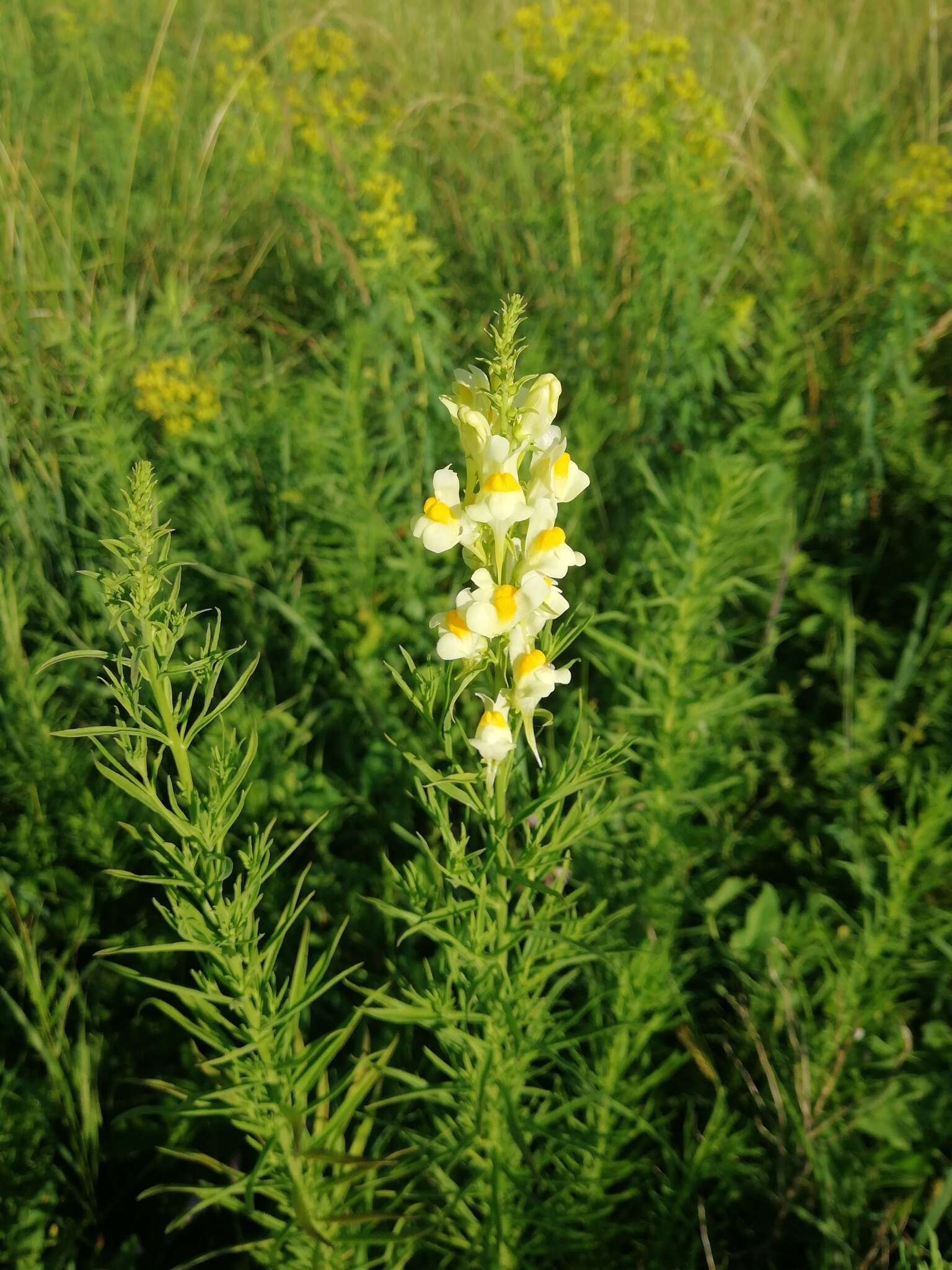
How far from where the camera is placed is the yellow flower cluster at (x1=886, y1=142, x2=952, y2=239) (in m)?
2.84

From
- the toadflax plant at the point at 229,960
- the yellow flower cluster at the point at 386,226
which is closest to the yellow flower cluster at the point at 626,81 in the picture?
the yellow flower cluster at the point at 386,226

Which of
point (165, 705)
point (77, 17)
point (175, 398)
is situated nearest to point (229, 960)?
point (165, 705)

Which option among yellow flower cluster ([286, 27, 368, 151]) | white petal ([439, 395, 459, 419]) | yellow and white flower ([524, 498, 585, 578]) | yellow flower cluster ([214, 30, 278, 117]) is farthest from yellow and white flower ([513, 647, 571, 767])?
yellow flower cluster ([214, 30, 278, 117])

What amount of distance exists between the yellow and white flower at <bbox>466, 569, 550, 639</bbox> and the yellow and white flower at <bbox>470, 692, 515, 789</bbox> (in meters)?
0.11

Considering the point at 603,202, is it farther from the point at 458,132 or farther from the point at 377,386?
the point at 377,386

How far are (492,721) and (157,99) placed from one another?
395 cm

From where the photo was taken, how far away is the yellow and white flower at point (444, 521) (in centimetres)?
128

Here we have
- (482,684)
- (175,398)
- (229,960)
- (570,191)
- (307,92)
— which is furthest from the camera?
(307,92)

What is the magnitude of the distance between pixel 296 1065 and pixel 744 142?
4.26 meters

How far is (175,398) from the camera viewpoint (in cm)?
262

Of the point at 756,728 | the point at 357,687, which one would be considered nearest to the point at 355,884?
the point at 357,687

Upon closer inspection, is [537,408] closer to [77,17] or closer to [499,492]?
[499,492]

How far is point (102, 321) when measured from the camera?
2.53 m

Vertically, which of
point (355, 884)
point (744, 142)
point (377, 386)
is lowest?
point (355, 884)
